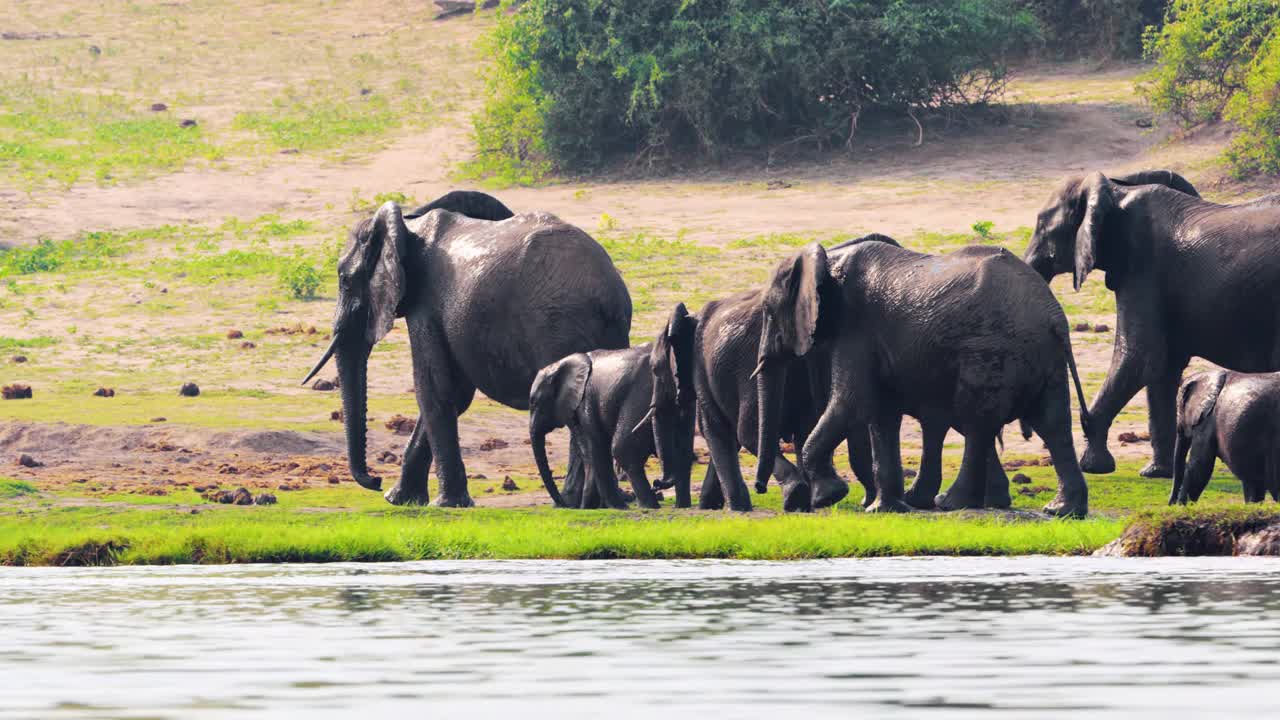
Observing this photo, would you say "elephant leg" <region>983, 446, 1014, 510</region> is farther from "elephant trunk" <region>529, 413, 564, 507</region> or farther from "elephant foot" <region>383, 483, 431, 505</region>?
"elephant foot" <region>383, 483, 431, 505</region>

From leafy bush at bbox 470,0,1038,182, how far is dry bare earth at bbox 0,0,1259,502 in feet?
4.03

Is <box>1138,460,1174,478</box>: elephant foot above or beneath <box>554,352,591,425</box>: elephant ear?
beneath

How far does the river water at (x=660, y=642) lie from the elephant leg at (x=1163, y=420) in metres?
6.22

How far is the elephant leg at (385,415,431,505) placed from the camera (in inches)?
653

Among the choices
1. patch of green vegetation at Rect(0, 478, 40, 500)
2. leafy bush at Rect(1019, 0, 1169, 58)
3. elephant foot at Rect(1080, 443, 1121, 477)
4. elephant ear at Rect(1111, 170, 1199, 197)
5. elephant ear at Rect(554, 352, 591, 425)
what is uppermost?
leafy bush at Rect(1019, 0, 1169, 58)

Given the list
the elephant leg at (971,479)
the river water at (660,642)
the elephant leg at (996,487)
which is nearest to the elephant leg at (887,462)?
the elephant leg at (971,479)

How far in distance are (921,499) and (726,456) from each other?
4.69ft

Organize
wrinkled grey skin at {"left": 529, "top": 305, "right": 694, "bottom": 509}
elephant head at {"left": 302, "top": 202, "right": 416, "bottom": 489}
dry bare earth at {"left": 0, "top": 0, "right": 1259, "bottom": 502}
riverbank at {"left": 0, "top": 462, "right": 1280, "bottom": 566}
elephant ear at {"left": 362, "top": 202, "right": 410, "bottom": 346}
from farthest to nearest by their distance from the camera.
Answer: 1. dry bare earth at {"left": 0, "top": 0, "right": 1259, "bottom": 502}
2. elephant head at {"left": 302, "top": 202, "right": 416, "bottom": 489}
3. elephant ear at {"left": 362, "top": 202, "right": 410, "bottom": 346}
4. wrinkled grey skin at {"left": 529, "top": 305, "right": 694, "bottom": 509}
5. riverbank at {"left": 0, "top": 462, "right": 1280, "bottom": 566}

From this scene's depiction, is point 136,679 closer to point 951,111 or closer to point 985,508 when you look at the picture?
point 985,508

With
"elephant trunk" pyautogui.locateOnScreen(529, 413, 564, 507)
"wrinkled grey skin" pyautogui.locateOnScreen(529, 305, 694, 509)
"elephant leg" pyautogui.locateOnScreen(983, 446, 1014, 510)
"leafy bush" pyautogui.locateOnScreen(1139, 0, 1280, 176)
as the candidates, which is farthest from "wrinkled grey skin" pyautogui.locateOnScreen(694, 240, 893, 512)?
"leafy bush" pyautogui.locateOnScreen(1139, 0, 1280, 176)

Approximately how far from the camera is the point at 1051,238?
56.3ft

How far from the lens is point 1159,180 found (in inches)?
703

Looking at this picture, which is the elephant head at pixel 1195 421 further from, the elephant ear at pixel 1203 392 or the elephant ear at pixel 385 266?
the elephant ear at pixel 385 266

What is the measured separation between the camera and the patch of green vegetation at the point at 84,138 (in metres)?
40.2
